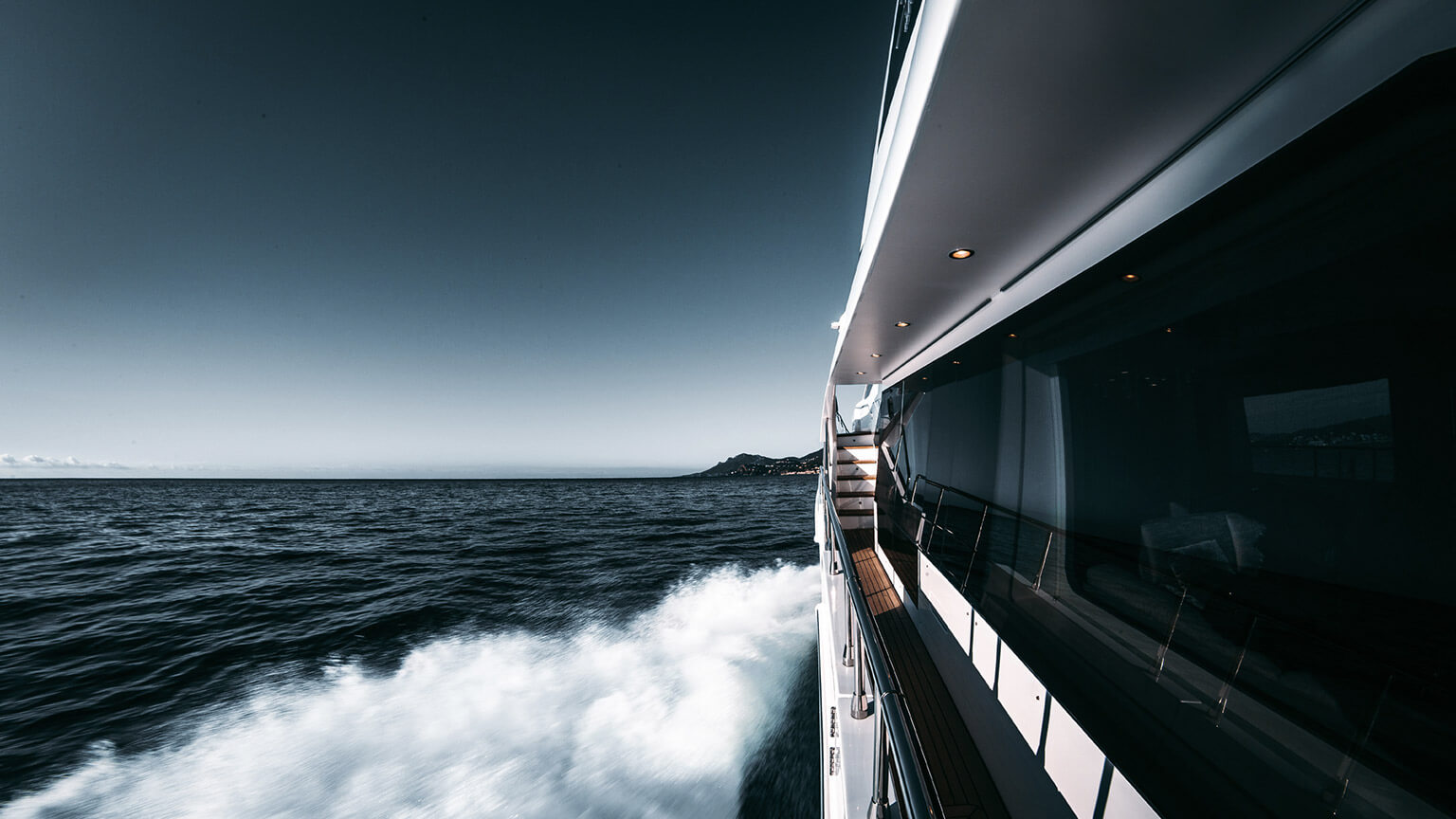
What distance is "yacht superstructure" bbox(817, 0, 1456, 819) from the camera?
1179 mm

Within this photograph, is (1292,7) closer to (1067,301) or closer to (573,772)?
(1067,301)

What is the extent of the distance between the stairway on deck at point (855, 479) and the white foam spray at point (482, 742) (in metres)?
2.05

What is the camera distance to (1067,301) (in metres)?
2.67

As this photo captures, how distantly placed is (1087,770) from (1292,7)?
228 cm

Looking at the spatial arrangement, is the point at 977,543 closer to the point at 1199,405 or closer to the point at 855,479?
the point at 1199,405

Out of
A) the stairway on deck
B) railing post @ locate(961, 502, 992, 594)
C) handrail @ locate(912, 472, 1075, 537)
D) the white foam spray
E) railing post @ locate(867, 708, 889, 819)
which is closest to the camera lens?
railing post @ locate(867, 708, 889, 819)

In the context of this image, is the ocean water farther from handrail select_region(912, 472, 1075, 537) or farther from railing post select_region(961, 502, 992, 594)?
handrail select_region(912, 472, 1075, 537)

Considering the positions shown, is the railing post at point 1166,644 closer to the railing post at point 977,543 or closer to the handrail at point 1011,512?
the handrail at point 1011,512

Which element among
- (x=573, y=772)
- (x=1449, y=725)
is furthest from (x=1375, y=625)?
(x=573, y=772)

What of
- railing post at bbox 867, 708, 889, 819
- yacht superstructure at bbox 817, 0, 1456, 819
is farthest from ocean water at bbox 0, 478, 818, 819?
railing post at bbox 867, 708, 889, 819

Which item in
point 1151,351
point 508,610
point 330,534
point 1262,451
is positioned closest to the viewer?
point 1262,451

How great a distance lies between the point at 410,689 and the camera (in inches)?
239

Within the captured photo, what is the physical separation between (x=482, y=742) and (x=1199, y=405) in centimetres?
611

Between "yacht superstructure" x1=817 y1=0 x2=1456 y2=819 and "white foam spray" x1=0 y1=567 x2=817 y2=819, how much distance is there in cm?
260
